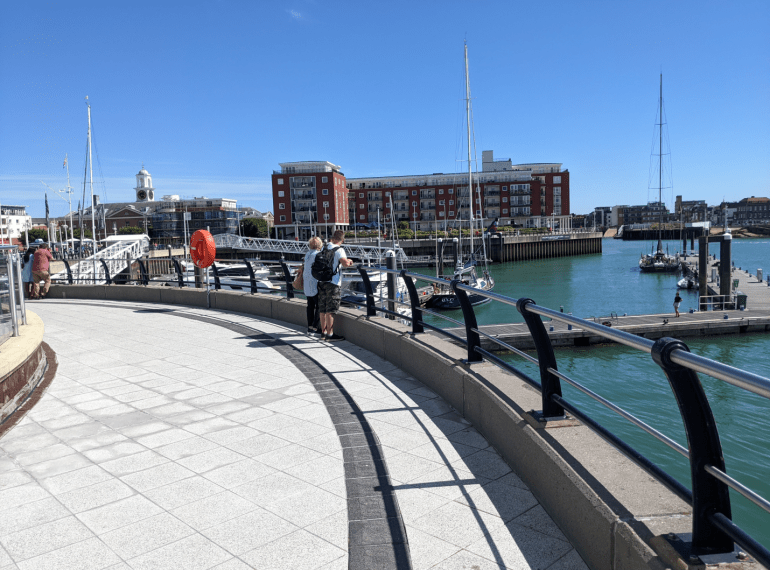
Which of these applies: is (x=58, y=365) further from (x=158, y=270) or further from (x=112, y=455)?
(x=158, y=270)

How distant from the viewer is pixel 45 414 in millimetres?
5324

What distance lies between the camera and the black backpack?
7.98 meters

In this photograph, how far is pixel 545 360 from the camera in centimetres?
336

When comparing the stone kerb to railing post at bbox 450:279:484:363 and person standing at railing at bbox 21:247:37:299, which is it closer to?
railing post at bbox 450:279:484:363

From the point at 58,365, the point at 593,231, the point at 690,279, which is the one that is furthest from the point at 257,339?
the point at 593,231

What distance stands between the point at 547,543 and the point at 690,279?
2090 inches

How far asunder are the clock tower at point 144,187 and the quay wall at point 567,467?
6116 inches

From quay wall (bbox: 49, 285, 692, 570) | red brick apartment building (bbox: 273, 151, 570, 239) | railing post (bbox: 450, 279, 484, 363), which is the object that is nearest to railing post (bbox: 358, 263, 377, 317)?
quay wall (bbox: 49, 285, 692, 570)

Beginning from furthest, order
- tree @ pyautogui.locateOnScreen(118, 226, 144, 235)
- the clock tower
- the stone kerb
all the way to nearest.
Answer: the clock tower → tree @ pyautogui.locateOnScreen(118, 226, 144, 235) → the stone kerb

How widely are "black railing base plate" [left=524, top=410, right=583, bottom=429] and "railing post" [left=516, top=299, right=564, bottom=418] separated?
0.09ft

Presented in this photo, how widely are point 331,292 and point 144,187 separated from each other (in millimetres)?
156729

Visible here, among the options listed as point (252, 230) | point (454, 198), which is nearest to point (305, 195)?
point (252, 230)

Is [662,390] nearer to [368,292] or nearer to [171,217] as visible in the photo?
[368,292]

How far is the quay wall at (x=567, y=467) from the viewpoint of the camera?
2.30 m
